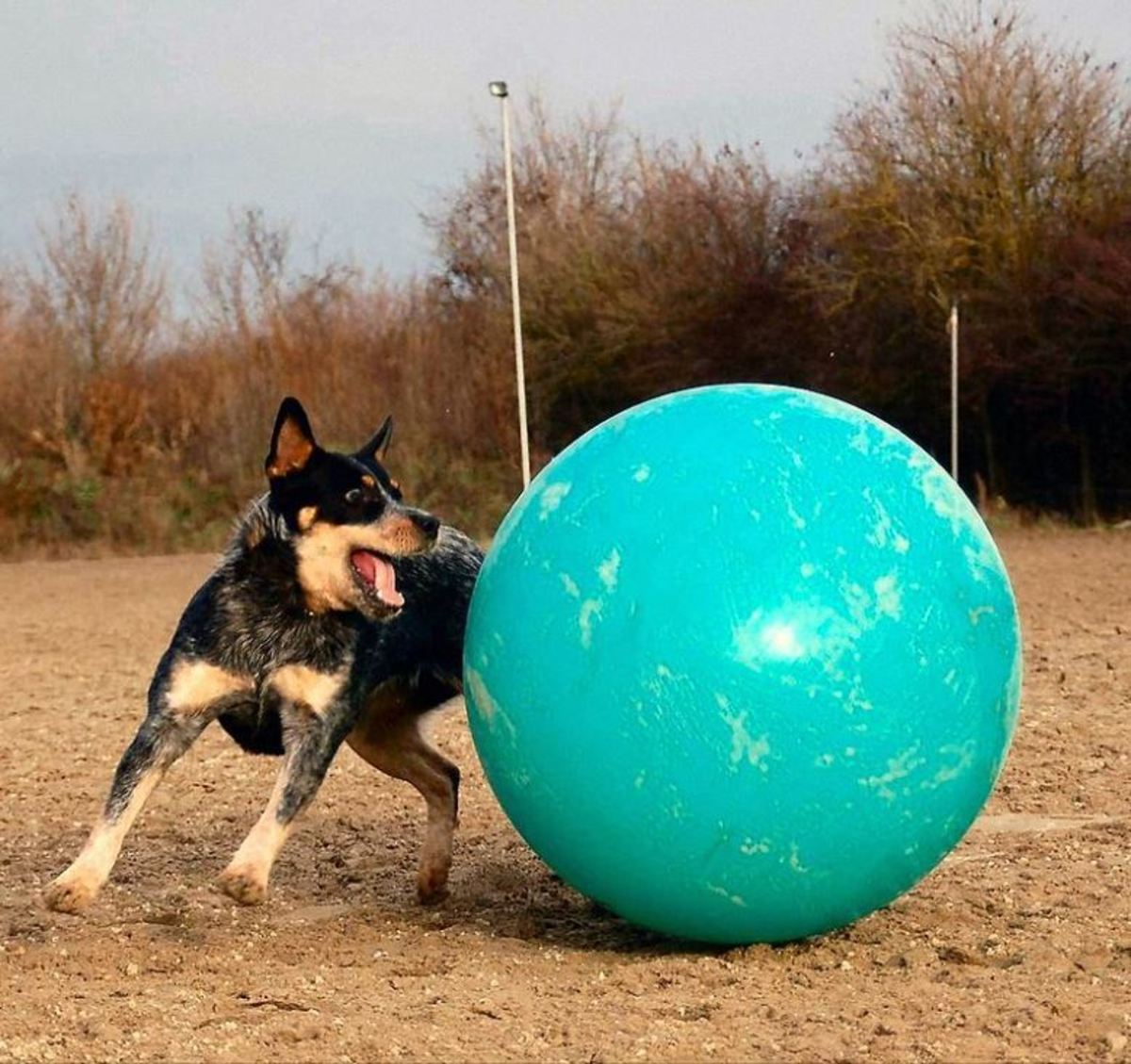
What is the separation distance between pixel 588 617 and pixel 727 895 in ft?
3.06

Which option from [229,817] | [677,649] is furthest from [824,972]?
[229,817]

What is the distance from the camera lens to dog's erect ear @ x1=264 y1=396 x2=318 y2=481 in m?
6.12

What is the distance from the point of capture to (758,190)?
1379 inches

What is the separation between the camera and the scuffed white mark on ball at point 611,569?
5125 mm

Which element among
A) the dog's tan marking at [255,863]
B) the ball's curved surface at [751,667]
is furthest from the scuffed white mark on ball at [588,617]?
the dog's tan marking at [255,863]

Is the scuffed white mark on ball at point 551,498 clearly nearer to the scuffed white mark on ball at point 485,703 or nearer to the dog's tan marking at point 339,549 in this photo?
the scuffed white mark on ball at point 485,703

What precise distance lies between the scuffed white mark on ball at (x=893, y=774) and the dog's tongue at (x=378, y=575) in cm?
194

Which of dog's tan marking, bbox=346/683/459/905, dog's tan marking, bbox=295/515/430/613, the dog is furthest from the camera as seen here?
dog's tan marking, bbox=346/683/459/905

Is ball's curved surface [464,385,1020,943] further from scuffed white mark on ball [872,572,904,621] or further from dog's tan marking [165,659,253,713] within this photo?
dog's tan marking [165,659,253,713]

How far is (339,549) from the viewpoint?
20.4 feet

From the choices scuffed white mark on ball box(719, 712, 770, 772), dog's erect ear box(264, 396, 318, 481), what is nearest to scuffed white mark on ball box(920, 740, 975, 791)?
scuffed white mark on ball box(719, 712, 770, 772)

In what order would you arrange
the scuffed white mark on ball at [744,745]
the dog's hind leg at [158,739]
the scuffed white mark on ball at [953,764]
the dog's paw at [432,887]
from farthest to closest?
the dog's paw at [432,887], the dog's hind leg at [158,739], the scuffed white mark on ball at [953,764], the scuffed white mark on ball at [744,745]

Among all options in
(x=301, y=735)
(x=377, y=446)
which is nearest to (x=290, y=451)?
(x=377, y=446)

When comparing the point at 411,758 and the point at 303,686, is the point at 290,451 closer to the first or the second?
the point at 303,686
